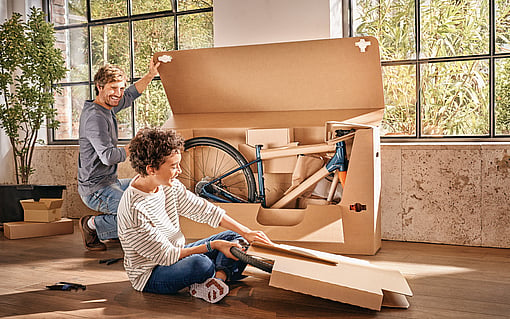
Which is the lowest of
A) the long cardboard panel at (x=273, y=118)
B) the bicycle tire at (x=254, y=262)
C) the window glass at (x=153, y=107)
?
the bicycle tire at (x=254, y=262)

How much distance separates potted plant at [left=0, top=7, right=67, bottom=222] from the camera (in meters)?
4.36

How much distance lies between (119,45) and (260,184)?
208cm

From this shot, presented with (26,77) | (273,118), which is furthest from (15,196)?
(273,118)

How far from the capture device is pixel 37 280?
2814 mm

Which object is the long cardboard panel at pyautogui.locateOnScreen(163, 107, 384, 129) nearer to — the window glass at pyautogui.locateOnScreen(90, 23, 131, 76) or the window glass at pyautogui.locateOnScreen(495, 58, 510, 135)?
the window glass at pyautogui.locateOnScreen(495, 58, 510, 135)

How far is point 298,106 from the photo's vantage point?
11.8 ft

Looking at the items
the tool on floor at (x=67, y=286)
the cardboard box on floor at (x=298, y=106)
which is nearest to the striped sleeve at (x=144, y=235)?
the tool on floor at (x=67, y=286)

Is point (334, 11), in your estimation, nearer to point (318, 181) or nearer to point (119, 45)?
point (318, 181)

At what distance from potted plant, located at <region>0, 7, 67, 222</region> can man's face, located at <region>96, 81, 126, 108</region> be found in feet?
3.77

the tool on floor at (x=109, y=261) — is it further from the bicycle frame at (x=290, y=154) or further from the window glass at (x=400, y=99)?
the window glass at (x=400, y=99)

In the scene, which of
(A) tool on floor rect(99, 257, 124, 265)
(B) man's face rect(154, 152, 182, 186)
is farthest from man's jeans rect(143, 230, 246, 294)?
(A) tool on floor rect(99, 257, 124, 265)

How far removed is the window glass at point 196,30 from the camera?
4.34 meters

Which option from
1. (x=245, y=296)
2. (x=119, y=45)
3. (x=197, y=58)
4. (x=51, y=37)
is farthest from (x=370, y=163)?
(x=51, y=37)

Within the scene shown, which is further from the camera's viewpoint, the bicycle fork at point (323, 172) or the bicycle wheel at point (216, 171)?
the bicycle wheel at point (216, 171)
